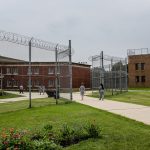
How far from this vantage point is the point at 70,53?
26422 millimetres

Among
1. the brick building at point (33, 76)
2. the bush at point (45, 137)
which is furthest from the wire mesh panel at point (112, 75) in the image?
the bush at point (45, 137)

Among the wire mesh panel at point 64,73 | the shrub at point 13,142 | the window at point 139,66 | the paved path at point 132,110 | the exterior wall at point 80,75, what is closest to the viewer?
the shrub at point 13,142

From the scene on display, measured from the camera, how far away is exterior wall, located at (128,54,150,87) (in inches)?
2863

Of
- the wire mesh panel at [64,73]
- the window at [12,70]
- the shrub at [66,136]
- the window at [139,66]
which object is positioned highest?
the window at [139,66]

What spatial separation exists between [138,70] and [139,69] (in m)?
0.30

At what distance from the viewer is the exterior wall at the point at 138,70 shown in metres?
72.7

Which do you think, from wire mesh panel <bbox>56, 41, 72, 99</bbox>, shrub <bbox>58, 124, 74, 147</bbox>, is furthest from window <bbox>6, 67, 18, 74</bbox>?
shrub <bbox>58, 124, 74, 147</bbox>

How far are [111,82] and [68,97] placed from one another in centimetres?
1448

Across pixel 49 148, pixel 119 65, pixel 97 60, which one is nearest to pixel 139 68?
pixel 119 65

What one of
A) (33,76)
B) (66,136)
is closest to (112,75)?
(33,76)

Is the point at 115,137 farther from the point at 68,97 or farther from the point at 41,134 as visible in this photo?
the point at 68,97

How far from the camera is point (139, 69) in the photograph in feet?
243

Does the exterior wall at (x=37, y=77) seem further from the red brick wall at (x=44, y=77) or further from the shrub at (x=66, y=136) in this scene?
the shrub at (x=66, y=136)

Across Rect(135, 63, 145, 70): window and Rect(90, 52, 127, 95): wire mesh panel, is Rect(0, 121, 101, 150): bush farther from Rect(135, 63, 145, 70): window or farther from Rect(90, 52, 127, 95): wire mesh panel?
Rect(135, 63, 145, 70): window
